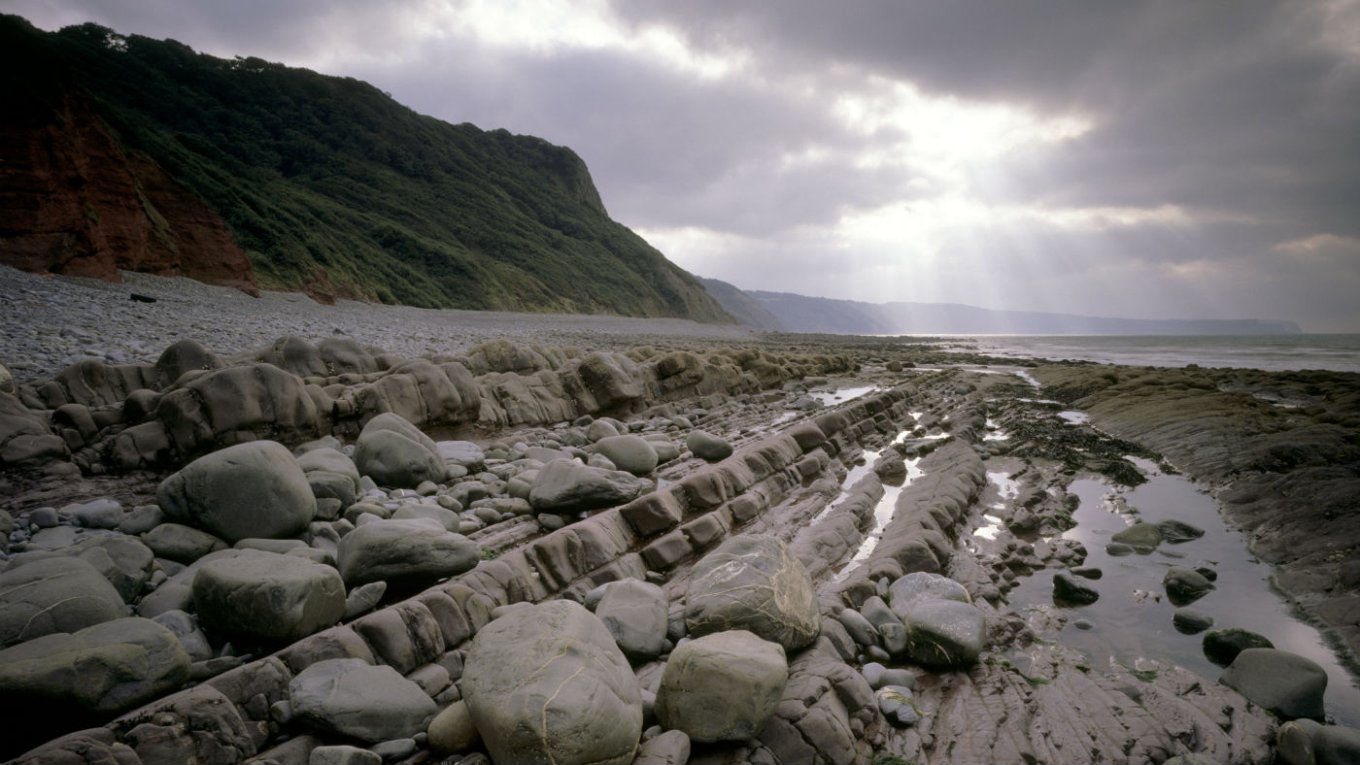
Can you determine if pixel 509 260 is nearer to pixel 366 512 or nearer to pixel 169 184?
pixel 169 184

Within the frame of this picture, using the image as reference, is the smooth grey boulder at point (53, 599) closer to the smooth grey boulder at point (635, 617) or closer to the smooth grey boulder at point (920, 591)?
the smooth grey boulder at point (635, 617)

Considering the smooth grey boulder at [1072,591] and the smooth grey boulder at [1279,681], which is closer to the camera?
the smooth grey boulder at [1279,681]

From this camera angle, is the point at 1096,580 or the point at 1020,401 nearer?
the point at 1096,580

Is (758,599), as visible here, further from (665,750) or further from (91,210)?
(91,210)

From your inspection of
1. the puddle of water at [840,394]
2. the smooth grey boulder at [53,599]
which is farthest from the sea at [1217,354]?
the smooth grey boulder at [53,599]

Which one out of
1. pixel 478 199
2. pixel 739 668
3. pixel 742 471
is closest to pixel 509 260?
pixel 478 199

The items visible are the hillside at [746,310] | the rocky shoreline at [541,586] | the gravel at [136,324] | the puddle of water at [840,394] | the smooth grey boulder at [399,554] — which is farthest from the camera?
the hillside at [746,310]

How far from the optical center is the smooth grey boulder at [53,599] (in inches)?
121

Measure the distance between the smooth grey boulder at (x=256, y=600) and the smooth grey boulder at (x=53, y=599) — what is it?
43 centimetres

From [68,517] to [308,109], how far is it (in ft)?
273

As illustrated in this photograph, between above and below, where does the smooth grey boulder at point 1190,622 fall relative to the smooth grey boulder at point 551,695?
below

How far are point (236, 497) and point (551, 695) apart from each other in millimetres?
3591

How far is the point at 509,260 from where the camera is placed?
63469 mm

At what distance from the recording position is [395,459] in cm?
654
